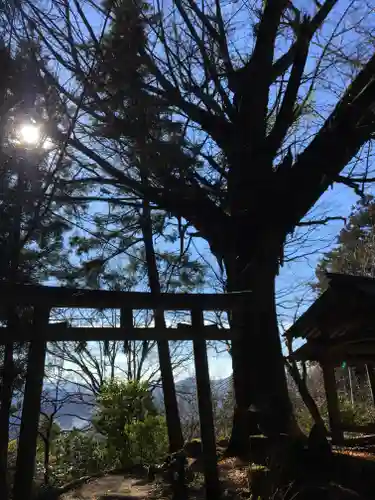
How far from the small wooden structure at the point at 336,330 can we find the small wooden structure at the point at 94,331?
1.55 metres

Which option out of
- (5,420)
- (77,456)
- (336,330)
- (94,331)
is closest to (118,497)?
(5,420)

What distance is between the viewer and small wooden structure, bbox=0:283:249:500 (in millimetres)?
3588

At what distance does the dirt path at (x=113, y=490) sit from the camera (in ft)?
16.4

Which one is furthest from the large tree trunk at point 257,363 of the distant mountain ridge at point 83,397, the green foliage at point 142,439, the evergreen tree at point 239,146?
the distant mountain ridge at point 83,397

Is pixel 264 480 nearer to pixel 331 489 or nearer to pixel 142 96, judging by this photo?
pixel 331 489

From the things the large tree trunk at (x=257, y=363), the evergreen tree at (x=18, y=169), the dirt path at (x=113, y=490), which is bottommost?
the dirt path at (x=113, y=490)

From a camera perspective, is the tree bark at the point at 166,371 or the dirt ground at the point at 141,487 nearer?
the dirt ground at the point at 141,487

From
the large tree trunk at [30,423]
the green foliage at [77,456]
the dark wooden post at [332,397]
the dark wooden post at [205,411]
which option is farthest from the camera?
the green foliage at [77,456]

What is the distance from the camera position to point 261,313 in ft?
19.0

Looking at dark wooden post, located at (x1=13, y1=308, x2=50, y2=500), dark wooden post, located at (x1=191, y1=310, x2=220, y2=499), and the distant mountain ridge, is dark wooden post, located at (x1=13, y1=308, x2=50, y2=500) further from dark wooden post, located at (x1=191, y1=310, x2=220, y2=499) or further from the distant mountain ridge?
the distant mountain ridge

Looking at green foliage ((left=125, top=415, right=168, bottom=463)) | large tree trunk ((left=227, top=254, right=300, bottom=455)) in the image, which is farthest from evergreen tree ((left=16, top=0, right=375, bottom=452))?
green foliage ((left=125, top=415, right=168, bottom=463))

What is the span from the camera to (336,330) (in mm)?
6309

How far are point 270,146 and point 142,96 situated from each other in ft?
7.38

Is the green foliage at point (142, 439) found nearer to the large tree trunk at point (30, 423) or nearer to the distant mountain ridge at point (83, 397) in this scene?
the distant mountain ridge at point (83, 397)
